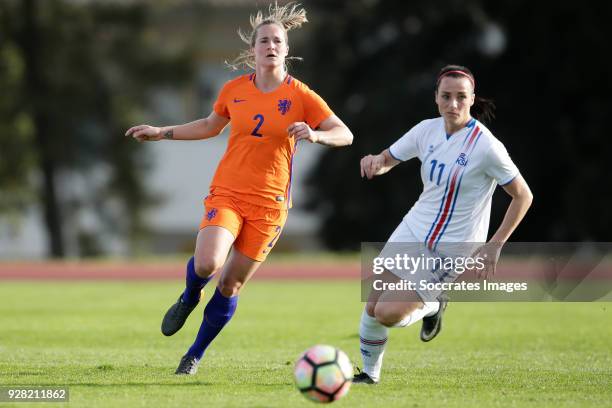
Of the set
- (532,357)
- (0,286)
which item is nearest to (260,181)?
(532,357)

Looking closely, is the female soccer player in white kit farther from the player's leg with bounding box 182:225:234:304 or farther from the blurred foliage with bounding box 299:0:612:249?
the blurred foliage with bounding box 299:0:612:249

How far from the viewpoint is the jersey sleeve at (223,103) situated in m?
8.06

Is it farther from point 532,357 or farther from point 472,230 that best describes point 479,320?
point 472,230

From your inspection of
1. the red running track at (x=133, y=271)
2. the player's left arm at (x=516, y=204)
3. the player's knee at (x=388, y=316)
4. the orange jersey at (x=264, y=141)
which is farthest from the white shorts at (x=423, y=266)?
the red running track at (x=133, y=271)

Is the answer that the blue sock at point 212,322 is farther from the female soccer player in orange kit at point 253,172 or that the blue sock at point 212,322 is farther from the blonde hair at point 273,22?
the blonde hair at point 273,22

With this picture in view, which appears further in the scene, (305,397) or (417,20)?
(417,20)

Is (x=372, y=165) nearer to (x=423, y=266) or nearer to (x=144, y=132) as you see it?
(x=423, y=266)

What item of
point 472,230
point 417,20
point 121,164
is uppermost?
point 417,20

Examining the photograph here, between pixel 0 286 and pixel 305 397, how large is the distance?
14775mm

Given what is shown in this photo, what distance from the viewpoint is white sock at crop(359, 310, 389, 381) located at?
750 centimetres

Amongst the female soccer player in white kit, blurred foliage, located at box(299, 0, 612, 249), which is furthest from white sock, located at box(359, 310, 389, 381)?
blurred foliage, located at box(299, 0, 612, 249)

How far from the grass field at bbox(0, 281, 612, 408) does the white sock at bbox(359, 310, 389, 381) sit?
168mm

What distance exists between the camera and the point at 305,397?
6.51 meters

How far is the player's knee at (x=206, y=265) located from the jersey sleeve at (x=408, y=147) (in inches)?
60.2
